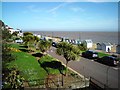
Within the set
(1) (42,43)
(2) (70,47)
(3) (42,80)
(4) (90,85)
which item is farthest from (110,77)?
(1) (42,43)

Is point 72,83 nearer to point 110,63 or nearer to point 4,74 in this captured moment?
point 4,74

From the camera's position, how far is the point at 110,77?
10008 millimetres

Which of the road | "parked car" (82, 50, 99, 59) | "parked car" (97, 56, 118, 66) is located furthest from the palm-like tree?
"parked car" (82, 50, 99, 59)

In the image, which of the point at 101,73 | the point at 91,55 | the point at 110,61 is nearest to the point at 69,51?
the point at 101,73

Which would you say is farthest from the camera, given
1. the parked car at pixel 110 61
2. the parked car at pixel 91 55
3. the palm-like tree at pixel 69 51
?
the parked car at pixel 91 55

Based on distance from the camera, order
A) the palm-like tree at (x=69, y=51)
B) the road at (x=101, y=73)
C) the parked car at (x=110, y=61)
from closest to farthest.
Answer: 1. the road at (x=101, y=73)
2. the palm-like tree at (x=69, y=51)
3. the parked car at (x=110, y=61)

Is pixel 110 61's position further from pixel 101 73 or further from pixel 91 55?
pixel 91 55

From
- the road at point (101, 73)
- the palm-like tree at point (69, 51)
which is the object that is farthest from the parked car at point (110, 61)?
the palm-like tree at point (69, 51)

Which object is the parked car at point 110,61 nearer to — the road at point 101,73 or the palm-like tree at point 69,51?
the road at point 101,73

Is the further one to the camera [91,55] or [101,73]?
Answer: [91,55]

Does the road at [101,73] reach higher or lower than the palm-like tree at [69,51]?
lower

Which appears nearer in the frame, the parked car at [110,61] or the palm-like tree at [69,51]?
the palm-like tree at [69,51]

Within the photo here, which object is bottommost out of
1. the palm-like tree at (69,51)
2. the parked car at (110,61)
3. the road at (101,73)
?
the road at (101,73)

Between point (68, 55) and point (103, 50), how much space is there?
11.4 m
